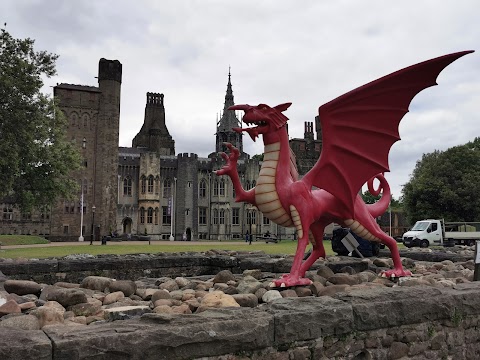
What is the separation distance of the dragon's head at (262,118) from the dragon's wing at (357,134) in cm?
57

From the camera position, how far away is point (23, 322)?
131 inches

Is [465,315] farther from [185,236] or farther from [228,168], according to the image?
[185,236]

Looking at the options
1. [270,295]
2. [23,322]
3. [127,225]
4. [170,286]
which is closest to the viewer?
[23,322]

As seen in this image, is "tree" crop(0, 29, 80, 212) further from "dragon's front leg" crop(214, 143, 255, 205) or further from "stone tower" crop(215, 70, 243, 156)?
"stone tower" crop(215, 70, 243, 156)

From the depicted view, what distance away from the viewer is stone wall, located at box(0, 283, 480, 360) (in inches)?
108

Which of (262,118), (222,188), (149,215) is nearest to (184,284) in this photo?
(262,118)

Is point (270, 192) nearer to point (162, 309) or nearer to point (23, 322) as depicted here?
point (162, 309)

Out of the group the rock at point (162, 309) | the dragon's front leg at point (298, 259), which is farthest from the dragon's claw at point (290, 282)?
the rock at point (162, 309)

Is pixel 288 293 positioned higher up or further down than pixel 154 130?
further down

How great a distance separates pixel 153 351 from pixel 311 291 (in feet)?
9.54

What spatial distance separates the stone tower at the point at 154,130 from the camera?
63688mm

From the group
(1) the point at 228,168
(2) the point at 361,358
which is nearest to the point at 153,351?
(2) the point at 361,358

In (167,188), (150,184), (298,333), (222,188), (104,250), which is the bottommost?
(104,250)

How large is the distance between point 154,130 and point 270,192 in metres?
59.6
